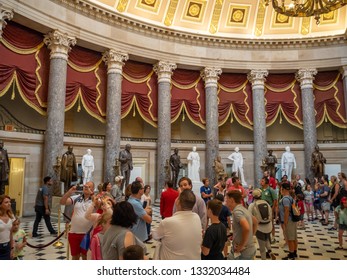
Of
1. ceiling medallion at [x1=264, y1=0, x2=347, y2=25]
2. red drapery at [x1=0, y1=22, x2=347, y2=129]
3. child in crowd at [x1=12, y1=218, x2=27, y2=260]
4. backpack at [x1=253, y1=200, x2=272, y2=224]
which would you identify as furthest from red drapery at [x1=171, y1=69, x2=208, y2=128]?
child in crowd at [x1=12, y1=218, x2=27, y2=260]

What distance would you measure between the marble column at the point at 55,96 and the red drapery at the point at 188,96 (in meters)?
6.28

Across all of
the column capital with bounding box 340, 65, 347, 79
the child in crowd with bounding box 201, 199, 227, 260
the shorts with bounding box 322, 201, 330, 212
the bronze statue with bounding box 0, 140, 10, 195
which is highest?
the column capital with bounding box 340, 65, 347, 79

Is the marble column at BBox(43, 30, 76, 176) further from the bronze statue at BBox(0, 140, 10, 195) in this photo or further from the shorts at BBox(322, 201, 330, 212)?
the shorts at BBox(322, 201, 330, 212)

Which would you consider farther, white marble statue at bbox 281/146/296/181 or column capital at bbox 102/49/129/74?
white marble statue at bbox 281/146/296/181

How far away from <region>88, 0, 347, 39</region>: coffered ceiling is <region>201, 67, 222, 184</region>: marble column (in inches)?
95.1

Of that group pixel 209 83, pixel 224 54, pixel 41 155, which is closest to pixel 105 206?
pixel 41 155

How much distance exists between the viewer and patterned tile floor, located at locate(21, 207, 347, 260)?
6.00 m

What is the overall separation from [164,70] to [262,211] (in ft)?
40.6

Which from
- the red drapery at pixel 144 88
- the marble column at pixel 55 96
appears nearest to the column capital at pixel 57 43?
the marble column at pixel 55 96

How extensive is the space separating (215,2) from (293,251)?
1497 cm

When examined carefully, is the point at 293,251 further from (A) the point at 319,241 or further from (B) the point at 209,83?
(B) the point at 209,83

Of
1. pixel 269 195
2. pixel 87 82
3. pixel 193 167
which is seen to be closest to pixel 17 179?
pixel 87 82

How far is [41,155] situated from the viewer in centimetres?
1253

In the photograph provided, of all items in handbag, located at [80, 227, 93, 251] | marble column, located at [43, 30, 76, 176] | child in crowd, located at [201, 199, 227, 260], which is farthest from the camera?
marble column, located at [43, 30, 76, 176]
